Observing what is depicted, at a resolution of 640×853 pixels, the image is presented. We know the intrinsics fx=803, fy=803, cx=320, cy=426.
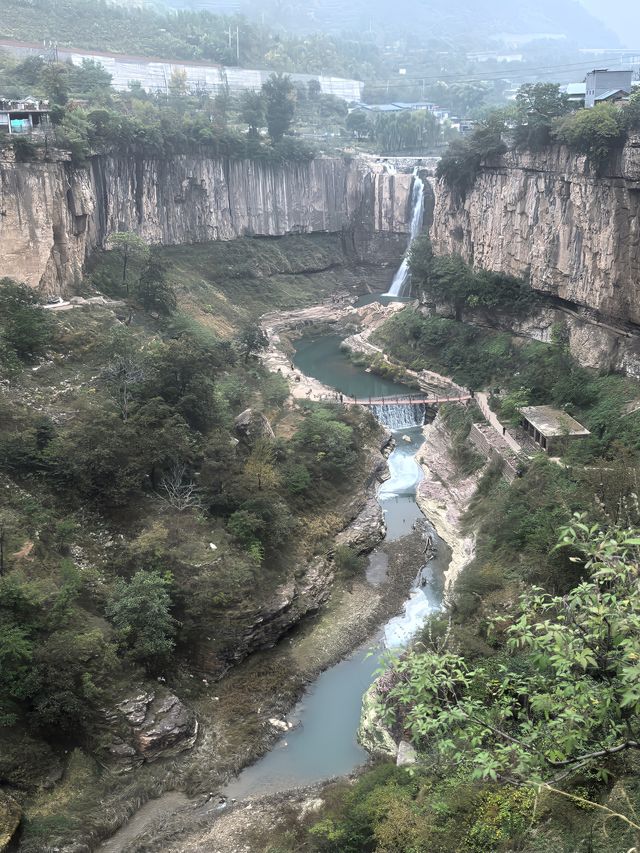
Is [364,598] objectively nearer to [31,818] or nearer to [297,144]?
[31,818]

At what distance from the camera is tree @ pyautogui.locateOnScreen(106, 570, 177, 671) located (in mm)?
20594

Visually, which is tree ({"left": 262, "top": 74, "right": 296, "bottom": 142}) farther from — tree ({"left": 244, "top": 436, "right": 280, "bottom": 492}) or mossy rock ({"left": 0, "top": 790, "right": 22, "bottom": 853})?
mossy rock ({"left": 0, "top": 790, "right": 22, "bottom": 853})

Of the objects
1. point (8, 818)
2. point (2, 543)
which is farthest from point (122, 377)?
point (8, 818)

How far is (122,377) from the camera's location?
1135 inches

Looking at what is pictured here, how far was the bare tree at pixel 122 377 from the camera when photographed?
27469 mm

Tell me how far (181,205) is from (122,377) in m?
31.7

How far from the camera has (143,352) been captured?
105ft

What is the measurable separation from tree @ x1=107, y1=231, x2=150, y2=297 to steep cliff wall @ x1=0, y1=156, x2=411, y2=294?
1.27m

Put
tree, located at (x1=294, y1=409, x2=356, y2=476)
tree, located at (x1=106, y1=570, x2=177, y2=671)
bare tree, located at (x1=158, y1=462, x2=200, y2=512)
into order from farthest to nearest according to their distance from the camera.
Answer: tree, located at (x1=294, y1=409, x2=356, y2=476), bare tree, located at (x1=158, y1=462, x2=200, y2=512), tree, located at (x1=106, y1=570, x2=177, y2=671)

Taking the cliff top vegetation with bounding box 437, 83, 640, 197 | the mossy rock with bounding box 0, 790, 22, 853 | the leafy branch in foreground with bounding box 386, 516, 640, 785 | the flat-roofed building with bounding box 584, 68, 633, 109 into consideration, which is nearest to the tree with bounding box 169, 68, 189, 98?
the cliff top vegetation with bounding box 437, 83, 640, 197

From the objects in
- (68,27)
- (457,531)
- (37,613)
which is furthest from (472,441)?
(68,27)

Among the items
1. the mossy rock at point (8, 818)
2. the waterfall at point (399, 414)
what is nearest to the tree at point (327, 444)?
the waterfall at point (399, 414)

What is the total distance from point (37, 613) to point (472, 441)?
67.2 ft

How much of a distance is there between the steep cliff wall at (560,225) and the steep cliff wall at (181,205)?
18.6 meters
